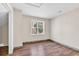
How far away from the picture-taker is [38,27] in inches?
203

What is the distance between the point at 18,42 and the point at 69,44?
243 cm

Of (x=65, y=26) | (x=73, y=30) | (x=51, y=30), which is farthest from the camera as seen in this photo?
(x=51, y=30)

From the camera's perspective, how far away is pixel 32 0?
2.35 ft

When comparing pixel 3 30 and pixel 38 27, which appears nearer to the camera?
pixel 3 30

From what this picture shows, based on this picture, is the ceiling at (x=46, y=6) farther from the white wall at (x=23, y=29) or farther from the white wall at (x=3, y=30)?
the white wall at (x=3, y=30)

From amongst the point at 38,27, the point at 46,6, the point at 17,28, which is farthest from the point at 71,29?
the point at 17,28

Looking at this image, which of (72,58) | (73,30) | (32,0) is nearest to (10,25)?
(32,0)

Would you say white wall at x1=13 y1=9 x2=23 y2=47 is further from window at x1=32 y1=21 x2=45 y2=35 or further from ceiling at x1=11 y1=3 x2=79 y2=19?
window at x1=32 y1=21 x2=45 y2=35

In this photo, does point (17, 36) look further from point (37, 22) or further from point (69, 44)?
point (69, 44)

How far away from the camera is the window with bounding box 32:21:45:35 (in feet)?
16.2

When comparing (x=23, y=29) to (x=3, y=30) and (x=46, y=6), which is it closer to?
(x=3, y=30)

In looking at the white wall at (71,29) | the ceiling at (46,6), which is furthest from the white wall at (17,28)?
the white wall at (71,29)

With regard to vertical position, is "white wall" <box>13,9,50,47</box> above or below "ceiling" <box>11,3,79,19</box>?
below

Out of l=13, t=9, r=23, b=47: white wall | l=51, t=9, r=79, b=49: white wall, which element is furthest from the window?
l=51, t=9, r=79, b=49: white wall
